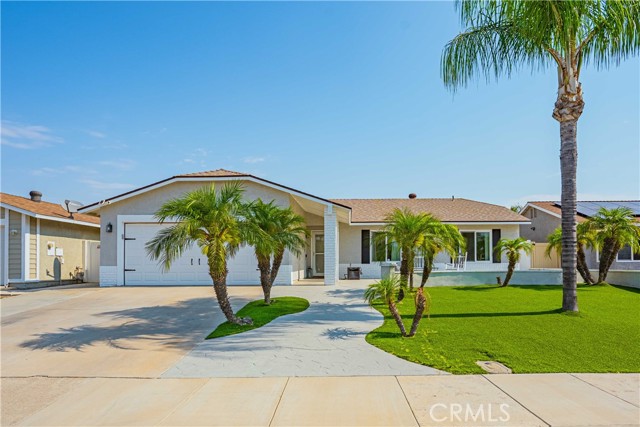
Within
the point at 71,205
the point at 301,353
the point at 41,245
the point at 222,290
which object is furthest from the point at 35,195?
the point at 301,353

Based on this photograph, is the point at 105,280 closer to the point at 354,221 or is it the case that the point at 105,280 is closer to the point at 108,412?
the point at 354,221

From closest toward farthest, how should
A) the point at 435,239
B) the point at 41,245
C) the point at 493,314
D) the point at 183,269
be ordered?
the point at 493,314 → the point at 435,239 → the point at 183,269 → the point at 41,245

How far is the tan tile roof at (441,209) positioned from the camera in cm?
2102

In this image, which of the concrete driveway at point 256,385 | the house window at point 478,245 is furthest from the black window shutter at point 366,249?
the concrete driveway at point 256,385

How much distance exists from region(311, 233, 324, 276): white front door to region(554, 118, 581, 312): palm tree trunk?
12.8 meters

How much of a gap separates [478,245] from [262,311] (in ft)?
47.4

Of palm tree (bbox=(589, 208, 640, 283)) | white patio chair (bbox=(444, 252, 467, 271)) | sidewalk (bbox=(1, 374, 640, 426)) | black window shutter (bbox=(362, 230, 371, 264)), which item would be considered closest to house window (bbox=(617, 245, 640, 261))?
palm tree (bbox=(589, 208, 640, 283))

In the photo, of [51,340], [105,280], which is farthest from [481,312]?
[105,280]

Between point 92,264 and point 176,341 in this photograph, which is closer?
point 176,341

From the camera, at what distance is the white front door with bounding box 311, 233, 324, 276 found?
21.7 meters

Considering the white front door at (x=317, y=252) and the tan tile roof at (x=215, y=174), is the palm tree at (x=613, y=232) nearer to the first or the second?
the white front door at (x=317, y=252)

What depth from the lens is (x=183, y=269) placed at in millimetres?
16703

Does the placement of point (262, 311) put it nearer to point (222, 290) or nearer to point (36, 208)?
point (222, 290)

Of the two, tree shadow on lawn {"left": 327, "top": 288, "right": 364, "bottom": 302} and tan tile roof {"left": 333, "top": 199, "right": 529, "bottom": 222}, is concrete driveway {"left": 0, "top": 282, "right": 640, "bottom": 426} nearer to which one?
tree shadow on lawn {"left": 327, "top": 288, "right": 364, "bottom": 302}
